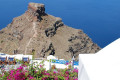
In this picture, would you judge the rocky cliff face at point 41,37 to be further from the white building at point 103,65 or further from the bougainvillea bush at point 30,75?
the white building at point 103,65

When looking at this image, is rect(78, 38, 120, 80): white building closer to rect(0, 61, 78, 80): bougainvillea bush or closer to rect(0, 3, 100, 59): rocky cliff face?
rect(0, 61, 78, 80): bougainvillea bush

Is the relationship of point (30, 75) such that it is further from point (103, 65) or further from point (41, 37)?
point (41, 37)

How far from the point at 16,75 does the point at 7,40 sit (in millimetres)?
44533

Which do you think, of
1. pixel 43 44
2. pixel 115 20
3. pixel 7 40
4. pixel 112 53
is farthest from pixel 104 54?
pixel 115 20

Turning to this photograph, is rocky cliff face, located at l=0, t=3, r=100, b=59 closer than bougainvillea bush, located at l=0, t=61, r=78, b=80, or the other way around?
bougainvillea bush, located at l=0, t=61, r=78, b=80

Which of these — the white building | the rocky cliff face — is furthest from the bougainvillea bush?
the rocky cliff face

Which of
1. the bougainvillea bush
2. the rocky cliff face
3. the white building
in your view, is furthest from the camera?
the rocky cliff face

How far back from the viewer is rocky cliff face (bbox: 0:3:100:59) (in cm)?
4653

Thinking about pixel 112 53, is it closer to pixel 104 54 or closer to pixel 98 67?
pixel 104 54

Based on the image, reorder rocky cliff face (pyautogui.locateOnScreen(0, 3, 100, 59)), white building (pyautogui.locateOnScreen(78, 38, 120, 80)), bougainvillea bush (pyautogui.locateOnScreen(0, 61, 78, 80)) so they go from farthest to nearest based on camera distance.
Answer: rocky cliff face (pyautogui.locateOnScreen(0, 3, 100, 59)) → bougainvillea bush (pyautogui.locateOnScreen(0, 61, 78, 80)) → white building (pyautogui.locateOnScreen(78, 38, 120, 80))

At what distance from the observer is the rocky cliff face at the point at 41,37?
46531 millimetres

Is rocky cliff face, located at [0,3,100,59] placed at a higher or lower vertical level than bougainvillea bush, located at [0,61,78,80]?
higher

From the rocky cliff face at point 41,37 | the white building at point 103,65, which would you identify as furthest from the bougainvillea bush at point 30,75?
the rocky cliff face at point 41,37

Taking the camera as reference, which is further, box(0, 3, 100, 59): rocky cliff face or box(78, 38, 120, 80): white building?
box(0, 3, 100, 59): rocky cliff face
